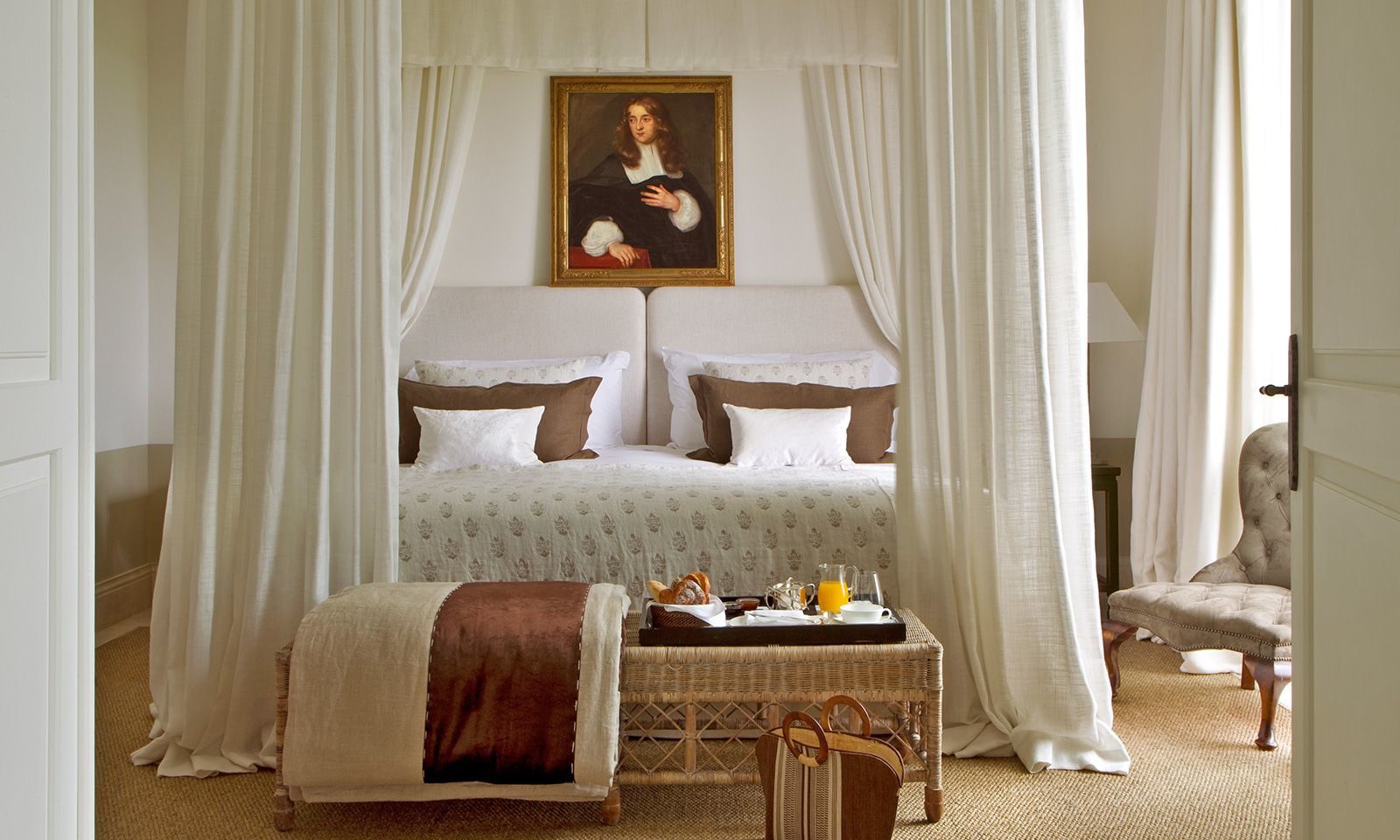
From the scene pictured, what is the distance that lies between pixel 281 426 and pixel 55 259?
5.40ft

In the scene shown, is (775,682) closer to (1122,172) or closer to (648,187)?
(648,187)

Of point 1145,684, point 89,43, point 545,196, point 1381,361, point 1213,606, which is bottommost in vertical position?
point 1145,684

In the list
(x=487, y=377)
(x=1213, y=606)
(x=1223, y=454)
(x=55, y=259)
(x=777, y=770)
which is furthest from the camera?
(x=487, y=377)

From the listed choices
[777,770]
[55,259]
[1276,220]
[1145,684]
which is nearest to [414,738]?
[777,770]

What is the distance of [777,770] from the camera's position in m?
2.44

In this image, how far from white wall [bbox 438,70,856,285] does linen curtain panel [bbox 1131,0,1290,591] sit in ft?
5.17

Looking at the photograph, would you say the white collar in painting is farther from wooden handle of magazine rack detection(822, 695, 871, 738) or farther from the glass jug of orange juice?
wooden handle of magazine rack detection(822, 695, 871, 738)

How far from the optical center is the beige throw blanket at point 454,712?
2.63m

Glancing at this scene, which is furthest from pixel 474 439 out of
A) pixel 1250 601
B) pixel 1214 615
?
pixel 1250 601

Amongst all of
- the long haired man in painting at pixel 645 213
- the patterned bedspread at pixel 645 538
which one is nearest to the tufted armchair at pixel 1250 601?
the patterned bedspread at pixel 645 538

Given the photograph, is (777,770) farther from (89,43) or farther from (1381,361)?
(89,43)

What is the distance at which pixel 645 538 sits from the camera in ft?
11.3

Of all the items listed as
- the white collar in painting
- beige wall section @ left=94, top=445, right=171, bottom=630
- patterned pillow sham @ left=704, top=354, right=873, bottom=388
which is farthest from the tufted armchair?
beige wall section @ left=94, top=445, right=171, bottom=630

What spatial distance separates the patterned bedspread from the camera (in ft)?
11.2
